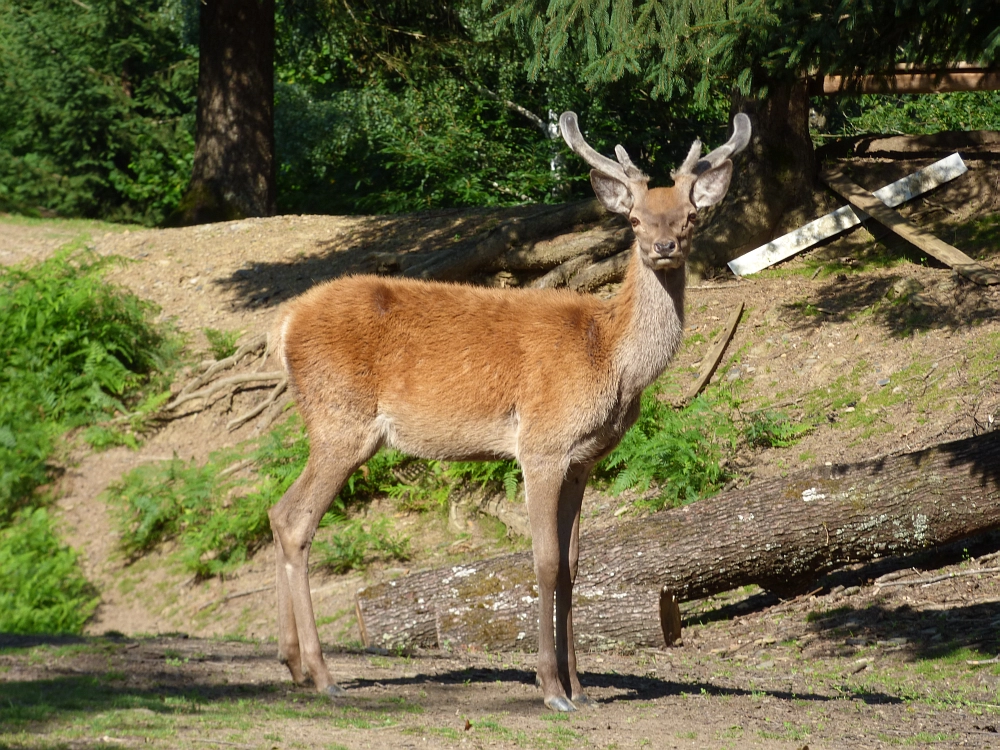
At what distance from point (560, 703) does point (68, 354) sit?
990cm

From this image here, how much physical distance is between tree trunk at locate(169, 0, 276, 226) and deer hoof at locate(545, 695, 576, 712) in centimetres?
1257

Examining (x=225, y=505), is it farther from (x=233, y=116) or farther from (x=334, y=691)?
(x=233, y=116)

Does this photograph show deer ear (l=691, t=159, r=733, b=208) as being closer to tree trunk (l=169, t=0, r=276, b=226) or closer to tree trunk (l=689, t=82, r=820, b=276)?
tree trunk (l=689, t=82, r=820, b=276)

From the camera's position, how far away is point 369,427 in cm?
683

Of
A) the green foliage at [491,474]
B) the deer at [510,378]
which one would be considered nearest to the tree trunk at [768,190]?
the green foliage at [491,474]

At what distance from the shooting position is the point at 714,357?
1200cm

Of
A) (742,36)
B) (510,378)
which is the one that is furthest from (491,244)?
(510,378)

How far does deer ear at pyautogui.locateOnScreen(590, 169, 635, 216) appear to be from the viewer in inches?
259

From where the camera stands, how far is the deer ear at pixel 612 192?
657 centimetres

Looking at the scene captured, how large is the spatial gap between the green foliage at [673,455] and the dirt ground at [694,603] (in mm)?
287

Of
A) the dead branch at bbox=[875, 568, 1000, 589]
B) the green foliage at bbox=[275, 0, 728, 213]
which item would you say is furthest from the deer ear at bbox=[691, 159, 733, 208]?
the green foliage at bbox=[275, 0, 728, 213]

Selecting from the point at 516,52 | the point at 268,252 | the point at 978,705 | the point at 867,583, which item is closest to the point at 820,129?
the point at 516,52

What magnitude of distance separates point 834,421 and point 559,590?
496 cm

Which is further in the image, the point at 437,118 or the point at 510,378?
the point at 437,118
